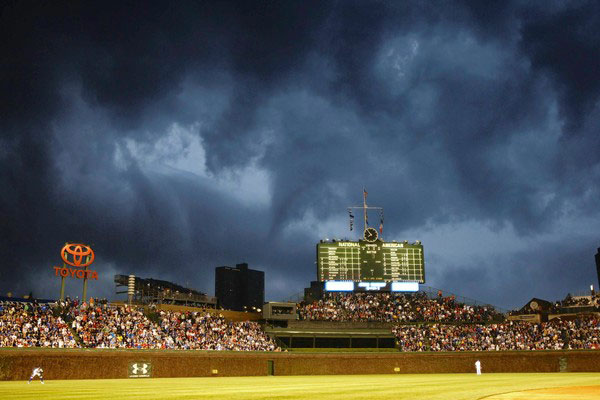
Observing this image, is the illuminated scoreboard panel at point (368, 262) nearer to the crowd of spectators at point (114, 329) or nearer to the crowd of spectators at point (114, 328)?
the crowd of spectators at point (114, 329)

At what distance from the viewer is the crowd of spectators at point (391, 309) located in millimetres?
65000

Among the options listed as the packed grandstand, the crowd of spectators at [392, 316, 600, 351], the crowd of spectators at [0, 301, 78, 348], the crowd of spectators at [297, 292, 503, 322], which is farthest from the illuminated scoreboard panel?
the crowd of spectators at [0, 301, 78, 348]

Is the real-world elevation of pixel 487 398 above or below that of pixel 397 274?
below

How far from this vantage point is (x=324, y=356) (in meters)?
52.2

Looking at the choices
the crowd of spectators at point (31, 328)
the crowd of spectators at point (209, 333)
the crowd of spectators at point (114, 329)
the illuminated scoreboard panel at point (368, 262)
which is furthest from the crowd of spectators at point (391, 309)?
the crowd of spectators at point (31, 328)

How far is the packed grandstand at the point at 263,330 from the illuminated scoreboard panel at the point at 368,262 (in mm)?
Answer: 6852

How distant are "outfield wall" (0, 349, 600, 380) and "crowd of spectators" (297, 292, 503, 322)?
1090 centimetres

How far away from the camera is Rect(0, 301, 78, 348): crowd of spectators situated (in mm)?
40250

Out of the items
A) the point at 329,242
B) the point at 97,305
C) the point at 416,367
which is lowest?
the point at 416,367

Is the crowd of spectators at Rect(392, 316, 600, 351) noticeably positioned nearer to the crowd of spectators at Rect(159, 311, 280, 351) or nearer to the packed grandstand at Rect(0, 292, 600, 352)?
the packed grandstand at Rect(0, 292, 600, 352)

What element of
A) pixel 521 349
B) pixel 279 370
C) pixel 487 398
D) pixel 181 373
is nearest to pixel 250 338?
pixel 279 370

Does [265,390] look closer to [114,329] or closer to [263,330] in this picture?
[114,329]

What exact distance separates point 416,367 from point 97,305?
3229cm

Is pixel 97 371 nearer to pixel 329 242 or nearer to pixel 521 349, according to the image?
pixel 329 242
